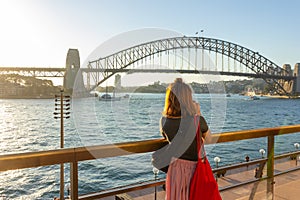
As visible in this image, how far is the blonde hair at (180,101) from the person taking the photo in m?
1.26

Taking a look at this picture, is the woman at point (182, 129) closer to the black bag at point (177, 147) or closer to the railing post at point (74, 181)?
the black bag at point (177, 147)

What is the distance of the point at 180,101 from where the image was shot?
126 centimetres

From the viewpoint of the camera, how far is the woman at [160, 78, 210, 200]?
1.26m

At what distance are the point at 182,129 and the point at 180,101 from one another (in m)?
A: 0.12

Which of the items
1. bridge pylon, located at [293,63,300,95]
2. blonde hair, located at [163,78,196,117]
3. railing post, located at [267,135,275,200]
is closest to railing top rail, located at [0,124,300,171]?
blonde hair, located at [163,78,196,117]

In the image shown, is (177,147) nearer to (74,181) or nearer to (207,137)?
(207,137)

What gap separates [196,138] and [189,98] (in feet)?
0.58

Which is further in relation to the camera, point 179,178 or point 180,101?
point 179,178

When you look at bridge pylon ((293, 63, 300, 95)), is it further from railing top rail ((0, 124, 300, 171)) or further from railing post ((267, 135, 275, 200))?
railing top rail ((0, 124, 300, 171))

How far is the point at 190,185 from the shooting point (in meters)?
1.35

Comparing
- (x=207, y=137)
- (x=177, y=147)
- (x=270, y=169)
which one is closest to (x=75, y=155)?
(x=177, y=147)

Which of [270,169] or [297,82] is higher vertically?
[297,82]

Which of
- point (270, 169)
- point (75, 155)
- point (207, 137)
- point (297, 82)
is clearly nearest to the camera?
point (75, 155)

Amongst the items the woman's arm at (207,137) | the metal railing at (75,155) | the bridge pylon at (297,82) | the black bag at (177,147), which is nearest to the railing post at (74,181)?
the metal railing at (75,155)
